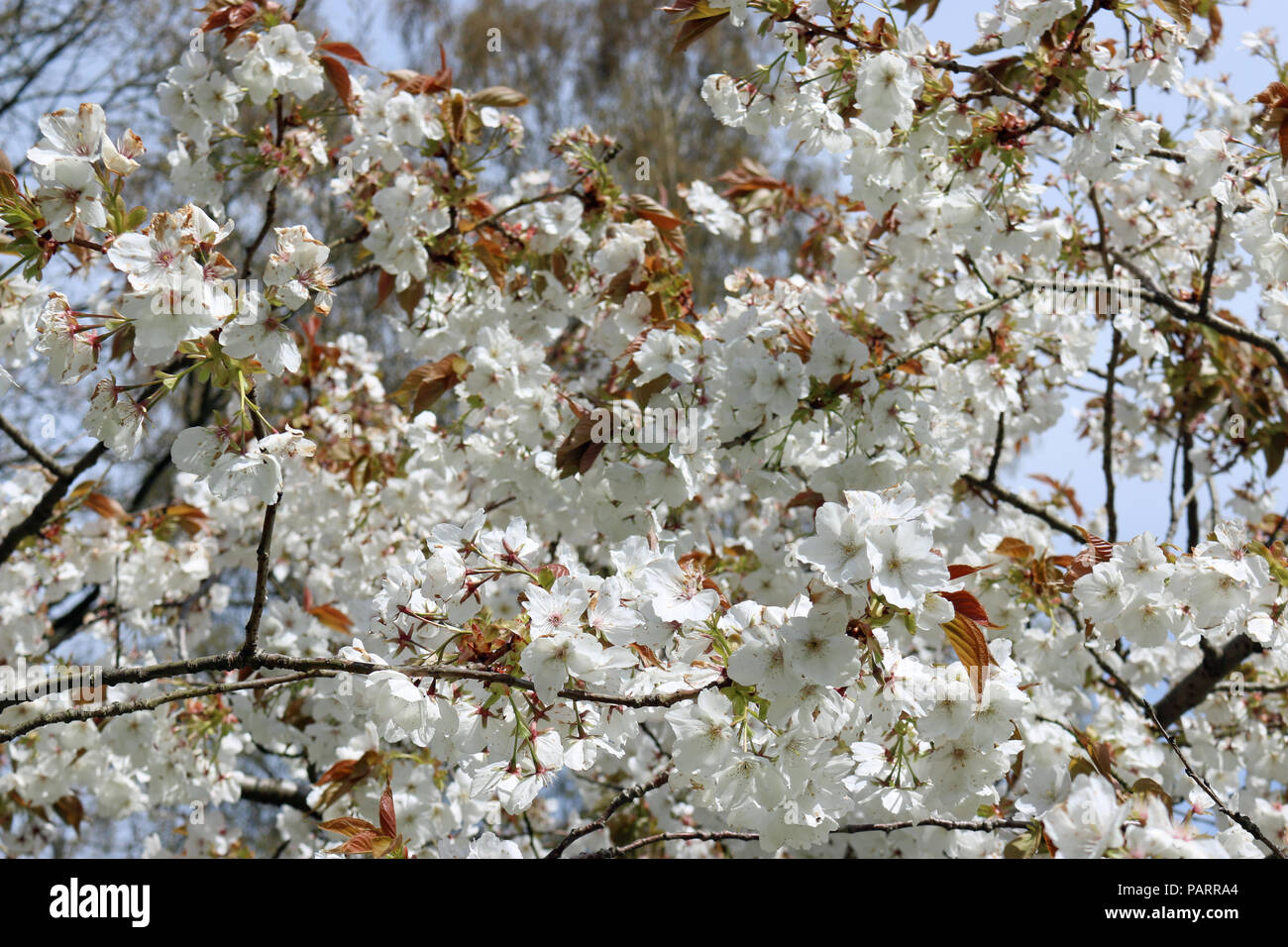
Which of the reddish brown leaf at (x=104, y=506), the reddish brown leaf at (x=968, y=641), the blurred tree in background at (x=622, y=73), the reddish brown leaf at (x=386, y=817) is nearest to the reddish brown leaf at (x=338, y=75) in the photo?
the reddish brown leaf at (x=104, y=506)

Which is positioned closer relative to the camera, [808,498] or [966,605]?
[966,605]

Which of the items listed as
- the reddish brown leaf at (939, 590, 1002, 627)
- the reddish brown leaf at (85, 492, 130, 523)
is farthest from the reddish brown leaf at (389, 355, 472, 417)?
the reddish brown leaf at (939, 590, 1002, 627)

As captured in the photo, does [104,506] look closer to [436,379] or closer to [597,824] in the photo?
[436,379]

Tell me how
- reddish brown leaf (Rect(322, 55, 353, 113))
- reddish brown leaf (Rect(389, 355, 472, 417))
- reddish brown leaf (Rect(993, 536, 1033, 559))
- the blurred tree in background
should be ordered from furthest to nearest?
the blurred tree in background
reddish brown leaf (Rect(322, 55, 353, 113))
reddish brown leaf (Rect(389, 355, 472, 417))
reddish brown leaf (Rect(993, 536, 1033, 559))

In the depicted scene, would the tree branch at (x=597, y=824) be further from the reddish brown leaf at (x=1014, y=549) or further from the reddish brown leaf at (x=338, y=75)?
the reddish brown leaf at (x=338, y=75)

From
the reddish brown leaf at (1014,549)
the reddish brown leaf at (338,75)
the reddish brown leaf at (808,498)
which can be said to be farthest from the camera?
the reddish brown leaf at (338,75)

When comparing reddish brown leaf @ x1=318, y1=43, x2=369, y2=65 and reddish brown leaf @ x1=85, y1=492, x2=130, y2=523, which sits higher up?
reddish brown leaf @ x1=318, y1=43, x2=369, y2=65

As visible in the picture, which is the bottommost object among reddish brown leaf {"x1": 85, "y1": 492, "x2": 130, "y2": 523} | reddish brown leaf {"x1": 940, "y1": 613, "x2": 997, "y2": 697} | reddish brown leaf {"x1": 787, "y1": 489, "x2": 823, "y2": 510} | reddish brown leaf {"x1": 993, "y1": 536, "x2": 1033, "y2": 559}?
reddish brown leaf {"x1": 940, "y1": 613, "x2": 997, "y2": 697}

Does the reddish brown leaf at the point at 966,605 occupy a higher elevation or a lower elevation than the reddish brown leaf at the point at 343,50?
lower

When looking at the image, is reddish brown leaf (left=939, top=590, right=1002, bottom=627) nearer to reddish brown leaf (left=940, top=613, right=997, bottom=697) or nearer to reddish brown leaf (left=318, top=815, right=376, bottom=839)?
reddish brown leaf (left=940, top=613, right=997, bottom=697)

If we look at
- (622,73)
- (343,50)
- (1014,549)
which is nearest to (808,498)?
(1014,549)

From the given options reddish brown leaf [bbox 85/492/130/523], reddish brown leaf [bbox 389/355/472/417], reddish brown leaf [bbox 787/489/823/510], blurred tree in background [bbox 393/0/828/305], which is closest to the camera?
reddish brown leaf [bbox 787/489/823/510]

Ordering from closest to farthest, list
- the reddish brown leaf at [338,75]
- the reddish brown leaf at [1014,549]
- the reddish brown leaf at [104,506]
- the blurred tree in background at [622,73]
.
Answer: the reddish brown leaf at [1014,549]
the reddish brown leaf at [338,75]
the reddish brown leaf at [104,506]
the blurred tree in background at [622,73]
